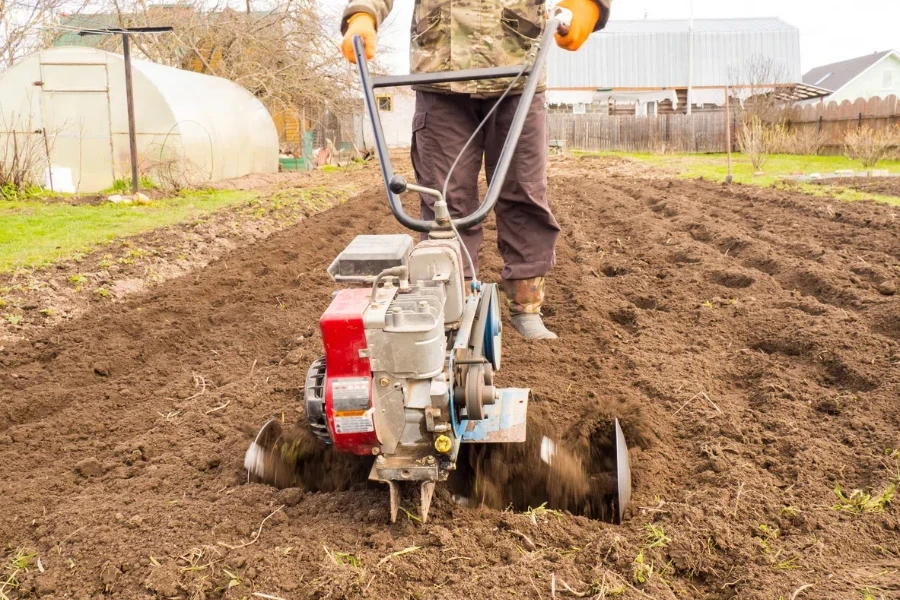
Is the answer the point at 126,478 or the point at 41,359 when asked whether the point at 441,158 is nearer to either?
the point at 126,478

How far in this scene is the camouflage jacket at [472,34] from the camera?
12.4ft

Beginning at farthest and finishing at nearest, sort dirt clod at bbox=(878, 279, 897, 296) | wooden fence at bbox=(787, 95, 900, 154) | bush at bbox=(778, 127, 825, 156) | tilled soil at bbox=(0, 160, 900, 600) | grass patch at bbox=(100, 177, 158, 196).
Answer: bush at bbox=(778, 127, 825, 156)
wooden fence at bbox=(787, 95, 900, 154)
grass patch at bbox=(100, 177, 158, 196)
dirt clod at bbox=(878, 279, 897, 296)
tilled soil at bbox=(0, 160, 900, 600)

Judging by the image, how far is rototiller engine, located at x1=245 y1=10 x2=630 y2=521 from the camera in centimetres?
220

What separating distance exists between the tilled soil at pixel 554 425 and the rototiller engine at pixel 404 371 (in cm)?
22

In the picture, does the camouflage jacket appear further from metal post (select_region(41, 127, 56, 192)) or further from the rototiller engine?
metal post (select_region(41, 127, 56, 192))

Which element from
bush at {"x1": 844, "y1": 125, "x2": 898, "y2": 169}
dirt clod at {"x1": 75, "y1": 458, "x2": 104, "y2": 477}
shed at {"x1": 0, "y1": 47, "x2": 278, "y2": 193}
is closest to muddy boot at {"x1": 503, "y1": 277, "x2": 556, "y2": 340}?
dirt clod at {"x1": 75, "y1": 458, "x2": 104, "y2": 477}

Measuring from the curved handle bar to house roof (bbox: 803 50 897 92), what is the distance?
40.6 m

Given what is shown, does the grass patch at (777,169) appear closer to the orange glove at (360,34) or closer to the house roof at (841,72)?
the orange glove at (360,34)

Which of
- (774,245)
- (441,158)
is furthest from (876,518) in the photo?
(774,245)

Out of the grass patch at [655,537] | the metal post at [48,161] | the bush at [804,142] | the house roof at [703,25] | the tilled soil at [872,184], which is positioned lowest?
the grass patch at [655,537]

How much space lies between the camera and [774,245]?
665 centimetres

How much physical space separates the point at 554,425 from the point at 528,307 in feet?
4.29

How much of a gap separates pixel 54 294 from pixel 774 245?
5.42 m

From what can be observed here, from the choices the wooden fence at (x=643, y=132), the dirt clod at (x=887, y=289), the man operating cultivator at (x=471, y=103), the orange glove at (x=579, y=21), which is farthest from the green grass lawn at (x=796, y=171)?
the orange glove at (x=579, y=21)
